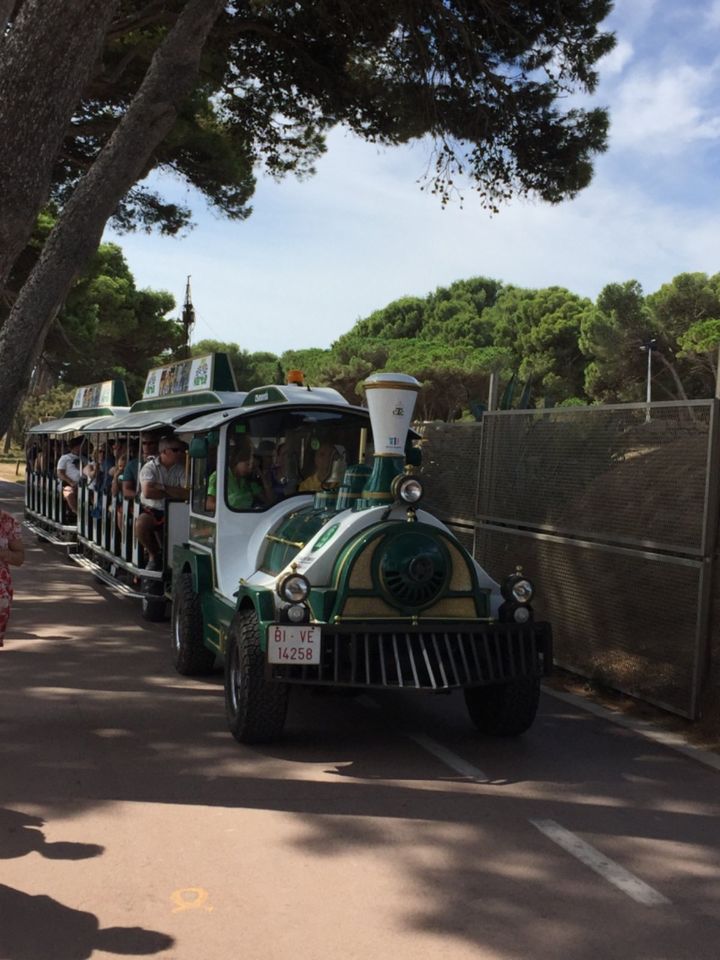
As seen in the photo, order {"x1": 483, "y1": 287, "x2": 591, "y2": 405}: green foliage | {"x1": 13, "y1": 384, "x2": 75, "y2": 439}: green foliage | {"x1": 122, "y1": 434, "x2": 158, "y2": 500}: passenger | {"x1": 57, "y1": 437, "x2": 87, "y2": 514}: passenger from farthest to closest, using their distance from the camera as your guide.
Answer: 1. {"x1": 483, "y1": 287, "x2": 591, "y2": 405}: green foliage
2. {"x1": 13, "y1": 384, "x2": 75, "y2": 439}: green foliage
3. {"x1": 57, "y1": 437, "x2": 87, "y2": 514}: passenger
4. {"x1": 122, "y1": 434, "x2": 158, "y2": 500}: passenger

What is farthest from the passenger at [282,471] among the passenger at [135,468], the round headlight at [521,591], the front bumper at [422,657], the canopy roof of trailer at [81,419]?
the canopy roof of trailer at [81,419]

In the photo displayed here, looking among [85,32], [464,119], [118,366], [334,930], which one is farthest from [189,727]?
[118,366]

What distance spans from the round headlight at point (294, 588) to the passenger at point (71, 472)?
1187 centimetres

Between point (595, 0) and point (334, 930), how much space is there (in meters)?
12.9

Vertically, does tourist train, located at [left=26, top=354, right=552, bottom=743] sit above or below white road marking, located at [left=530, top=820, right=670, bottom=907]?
above

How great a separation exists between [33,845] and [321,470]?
153 inches

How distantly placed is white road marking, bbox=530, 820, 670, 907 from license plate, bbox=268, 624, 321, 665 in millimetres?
1560

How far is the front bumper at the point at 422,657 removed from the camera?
19.6 feet

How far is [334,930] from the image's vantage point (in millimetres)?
3820

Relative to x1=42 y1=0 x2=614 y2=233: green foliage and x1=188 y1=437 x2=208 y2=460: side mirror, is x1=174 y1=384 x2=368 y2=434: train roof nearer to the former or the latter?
x1=188 y1=437 x2=208 y2=460: side mirror

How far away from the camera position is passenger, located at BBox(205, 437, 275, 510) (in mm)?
7836

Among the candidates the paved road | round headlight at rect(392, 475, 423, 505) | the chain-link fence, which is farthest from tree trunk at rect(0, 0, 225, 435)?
round headlight at rect(392, 475, 423, 505)

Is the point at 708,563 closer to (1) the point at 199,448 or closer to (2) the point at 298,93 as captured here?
(1) the point at 199,448

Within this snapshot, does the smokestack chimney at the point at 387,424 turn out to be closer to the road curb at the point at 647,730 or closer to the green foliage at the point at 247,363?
the road curb at the point at 647,730
